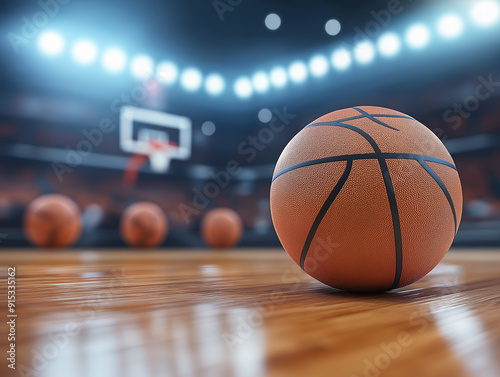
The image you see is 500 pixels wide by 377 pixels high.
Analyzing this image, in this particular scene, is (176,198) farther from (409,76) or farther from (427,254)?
(427,254)

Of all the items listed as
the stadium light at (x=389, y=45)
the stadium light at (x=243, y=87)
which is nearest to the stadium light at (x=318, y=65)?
the stadium light at (x=389, y=45)

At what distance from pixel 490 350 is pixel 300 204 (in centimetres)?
50

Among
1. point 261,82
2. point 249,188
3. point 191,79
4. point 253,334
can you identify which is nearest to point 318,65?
point 261,82

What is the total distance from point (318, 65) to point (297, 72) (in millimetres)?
447

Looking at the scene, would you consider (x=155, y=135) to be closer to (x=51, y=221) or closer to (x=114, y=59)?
(x=114, y=59)

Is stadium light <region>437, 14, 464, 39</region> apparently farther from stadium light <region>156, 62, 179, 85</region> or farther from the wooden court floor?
the wooden court floor

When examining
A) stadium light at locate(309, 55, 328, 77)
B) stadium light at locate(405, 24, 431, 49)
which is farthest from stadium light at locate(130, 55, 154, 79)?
stadium light at locate(405, 24, 431, 49)

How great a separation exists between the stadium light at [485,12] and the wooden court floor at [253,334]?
586 cm

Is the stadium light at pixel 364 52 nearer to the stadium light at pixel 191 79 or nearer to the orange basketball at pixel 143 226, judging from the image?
the stadium light at pixel 191 79

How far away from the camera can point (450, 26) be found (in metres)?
5.68

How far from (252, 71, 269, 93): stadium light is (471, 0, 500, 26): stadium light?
147 inches

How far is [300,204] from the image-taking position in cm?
90

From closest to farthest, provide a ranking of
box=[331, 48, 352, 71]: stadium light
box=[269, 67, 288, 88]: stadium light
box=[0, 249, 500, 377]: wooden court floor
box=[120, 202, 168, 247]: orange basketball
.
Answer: box=[0, 249, 500, 377]: wooden court floor
box=[120, 202, 168, 247]: orange basketball
box=[331, 48, 352, 71]: stadium light
box=[269, 67, 288, 88]: stadium light

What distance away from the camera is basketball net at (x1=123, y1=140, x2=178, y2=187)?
7.02m
